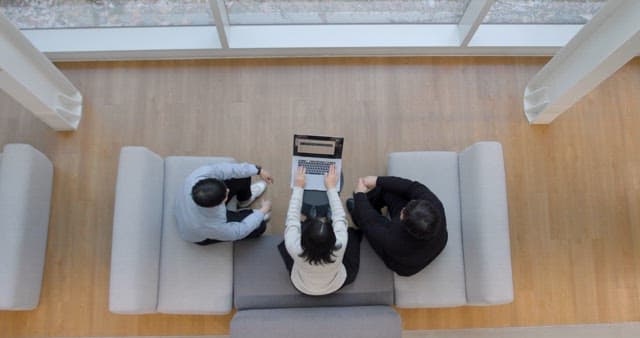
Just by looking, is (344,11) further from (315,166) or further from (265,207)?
(265,207)

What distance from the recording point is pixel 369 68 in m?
2.96

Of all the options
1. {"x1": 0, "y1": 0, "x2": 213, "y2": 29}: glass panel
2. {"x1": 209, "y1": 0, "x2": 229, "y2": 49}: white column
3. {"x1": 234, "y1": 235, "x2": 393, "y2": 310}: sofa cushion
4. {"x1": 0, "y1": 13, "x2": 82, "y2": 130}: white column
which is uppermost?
{"x1": 0, "y1": 0, "x2": 213, "y2": 29}: glass panel

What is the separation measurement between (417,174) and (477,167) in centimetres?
34

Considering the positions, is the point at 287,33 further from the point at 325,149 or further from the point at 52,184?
the point at 52,184

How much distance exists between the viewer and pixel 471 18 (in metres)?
2.61

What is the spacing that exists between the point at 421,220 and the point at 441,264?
572mm

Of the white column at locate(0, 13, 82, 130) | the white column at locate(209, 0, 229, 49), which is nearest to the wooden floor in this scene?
the white column at locate(0, 13, 82, 130)

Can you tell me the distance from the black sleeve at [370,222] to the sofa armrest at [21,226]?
6.22ft

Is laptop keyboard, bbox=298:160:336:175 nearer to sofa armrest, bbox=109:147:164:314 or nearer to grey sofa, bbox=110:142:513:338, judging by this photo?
grey sofa, bbox=110:142:513:338

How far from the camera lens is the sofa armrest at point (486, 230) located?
6.88ft

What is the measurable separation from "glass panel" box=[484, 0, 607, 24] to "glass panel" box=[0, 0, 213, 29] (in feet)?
6.50

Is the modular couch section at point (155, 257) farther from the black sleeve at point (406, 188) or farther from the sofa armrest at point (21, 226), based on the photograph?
the black sleeve at point (406, 188)

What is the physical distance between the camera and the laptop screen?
2.32m

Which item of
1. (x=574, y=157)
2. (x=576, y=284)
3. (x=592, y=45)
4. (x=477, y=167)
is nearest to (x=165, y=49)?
(x=477, y=167)
